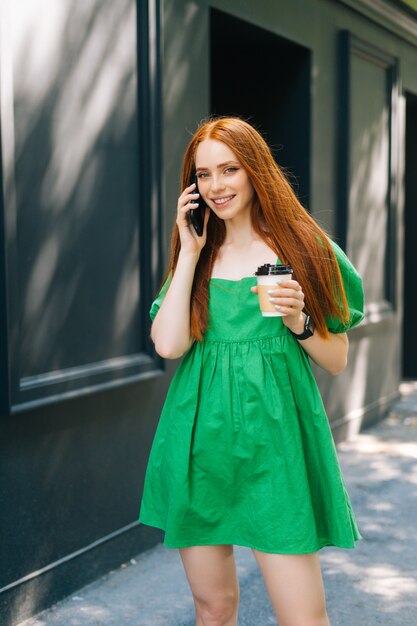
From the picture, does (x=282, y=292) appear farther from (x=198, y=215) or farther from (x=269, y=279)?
(x=198, y=215)

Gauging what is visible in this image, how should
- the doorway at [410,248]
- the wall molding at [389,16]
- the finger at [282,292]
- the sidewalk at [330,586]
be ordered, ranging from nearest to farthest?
the finger at [282,292] < the sidewalk at [330,586] < the wall molding at [389,16] < the doorway at [410,248]

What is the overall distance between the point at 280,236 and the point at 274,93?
418 centimetres

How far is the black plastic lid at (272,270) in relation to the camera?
2264 mm

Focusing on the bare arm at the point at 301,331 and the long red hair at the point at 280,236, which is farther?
the long red hair at the point at 280,236

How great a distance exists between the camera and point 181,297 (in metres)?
2.49

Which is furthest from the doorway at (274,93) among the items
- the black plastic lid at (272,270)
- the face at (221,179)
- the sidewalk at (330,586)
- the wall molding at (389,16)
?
the black plastic lid at (272,270)

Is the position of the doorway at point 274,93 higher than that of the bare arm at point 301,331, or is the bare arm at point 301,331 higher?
the doorway at point 274,93

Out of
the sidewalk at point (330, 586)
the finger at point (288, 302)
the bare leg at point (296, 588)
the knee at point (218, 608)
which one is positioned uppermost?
the finger at point (288, 302)

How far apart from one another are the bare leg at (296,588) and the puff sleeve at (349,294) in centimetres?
66

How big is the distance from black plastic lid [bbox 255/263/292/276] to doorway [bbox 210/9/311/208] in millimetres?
3869

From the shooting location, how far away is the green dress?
7.82 ft

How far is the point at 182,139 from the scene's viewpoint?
4734mm

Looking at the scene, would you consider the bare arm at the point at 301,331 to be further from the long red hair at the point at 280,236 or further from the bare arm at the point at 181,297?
the bare arm at the point at 181,297

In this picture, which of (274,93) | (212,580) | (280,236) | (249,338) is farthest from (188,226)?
(274,93)
